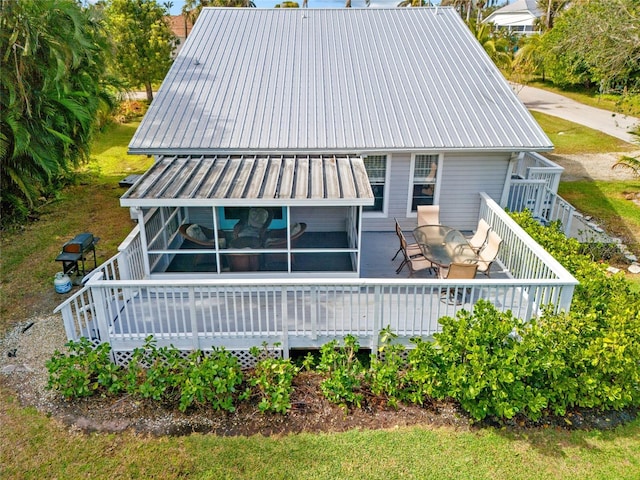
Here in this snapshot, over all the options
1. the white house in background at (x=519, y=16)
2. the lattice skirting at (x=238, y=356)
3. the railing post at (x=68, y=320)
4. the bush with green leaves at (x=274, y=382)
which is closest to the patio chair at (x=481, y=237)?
the lattice skirting at (x=238, y=356)

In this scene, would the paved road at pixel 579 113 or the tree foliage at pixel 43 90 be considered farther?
the paved road at pixel 579 113

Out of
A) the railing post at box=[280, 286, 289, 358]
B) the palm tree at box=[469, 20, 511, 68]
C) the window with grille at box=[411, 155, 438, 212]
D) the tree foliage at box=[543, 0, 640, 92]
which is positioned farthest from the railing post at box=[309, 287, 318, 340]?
the palm tree at box=[469, 20, 511, 68]

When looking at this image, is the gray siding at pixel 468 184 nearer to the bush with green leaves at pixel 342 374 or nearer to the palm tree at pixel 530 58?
the bush with green leaves at pixel 342 374

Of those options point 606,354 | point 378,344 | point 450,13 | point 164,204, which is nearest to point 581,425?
point 606,354

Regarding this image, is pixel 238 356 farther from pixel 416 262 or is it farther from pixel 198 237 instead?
pixel 416 262

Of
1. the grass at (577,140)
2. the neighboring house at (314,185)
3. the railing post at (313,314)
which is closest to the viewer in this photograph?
the railing post at (313,314)

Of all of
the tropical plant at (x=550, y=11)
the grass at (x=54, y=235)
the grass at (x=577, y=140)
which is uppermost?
the tropical plant at (x=550, y=11)
